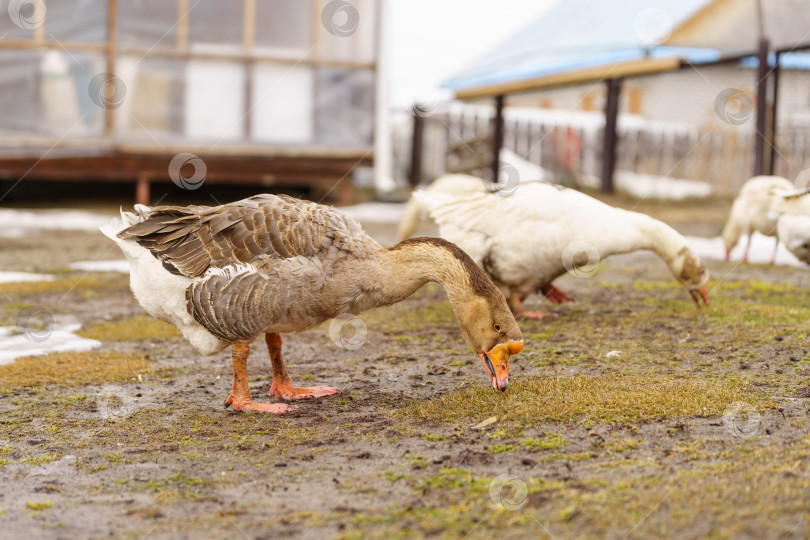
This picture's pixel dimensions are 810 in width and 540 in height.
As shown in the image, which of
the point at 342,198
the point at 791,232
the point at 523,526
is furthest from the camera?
the point at 342,198

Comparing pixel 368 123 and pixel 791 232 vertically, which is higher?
pixel 368 123

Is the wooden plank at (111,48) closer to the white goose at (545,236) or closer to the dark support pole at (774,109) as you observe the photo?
the white goose at (545,236)

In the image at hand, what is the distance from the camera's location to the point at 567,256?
6.68 metres

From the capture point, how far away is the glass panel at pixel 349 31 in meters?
16.2

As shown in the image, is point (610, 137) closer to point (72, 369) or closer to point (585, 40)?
point (585, 40)

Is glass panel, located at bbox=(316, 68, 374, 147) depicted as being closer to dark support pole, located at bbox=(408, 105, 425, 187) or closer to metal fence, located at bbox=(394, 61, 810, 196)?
metal fence, located at bbox=(394, 61, 810, 196)

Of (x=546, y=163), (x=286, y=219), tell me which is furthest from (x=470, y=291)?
(x=546, y=163)

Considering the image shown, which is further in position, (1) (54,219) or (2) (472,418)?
(1) (54,219)

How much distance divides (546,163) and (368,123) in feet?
31.0

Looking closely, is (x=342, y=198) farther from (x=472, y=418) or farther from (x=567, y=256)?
(x=472, y=418)
